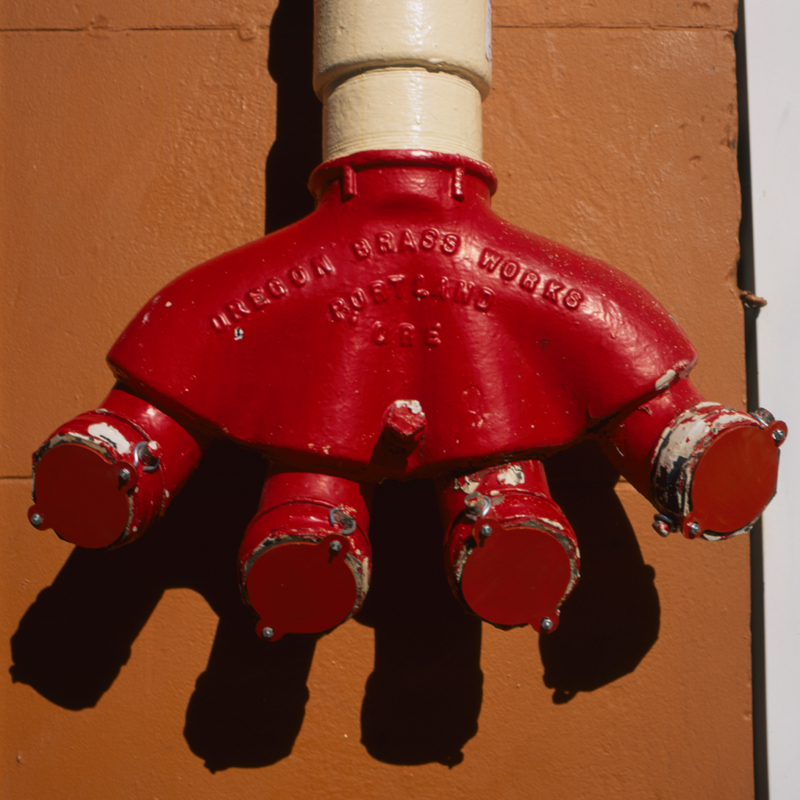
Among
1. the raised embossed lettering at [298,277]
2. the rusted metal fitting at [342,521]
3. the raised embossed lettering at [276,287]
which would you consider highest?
the raised embossed lettering at [298,277]

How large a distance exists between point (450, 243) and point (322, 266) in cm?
21

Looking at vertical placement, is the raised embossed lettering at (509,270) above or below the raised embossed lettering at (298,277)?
above

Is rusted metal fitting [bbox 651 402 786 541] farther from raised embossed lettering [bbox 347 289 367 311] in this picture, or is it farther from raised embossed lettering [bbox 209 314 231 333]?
raised embossed lettering [bbox 209 314 231 333]

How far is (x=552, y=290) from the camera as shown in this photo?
3.35 feet

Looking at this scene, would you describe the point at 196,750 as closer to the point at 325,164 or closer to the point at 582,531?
the point at 582,531

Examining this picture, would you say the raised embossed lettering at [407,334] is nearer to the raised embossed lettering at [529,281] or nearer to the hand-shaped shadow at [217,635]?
the raised embossed lettering at [529,281]

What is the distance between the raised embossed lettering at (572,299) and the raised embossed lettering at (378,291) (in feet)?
0.97

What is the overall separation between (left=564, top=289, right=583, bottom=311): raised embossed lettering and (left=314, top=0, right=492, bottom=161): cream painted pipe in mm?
311

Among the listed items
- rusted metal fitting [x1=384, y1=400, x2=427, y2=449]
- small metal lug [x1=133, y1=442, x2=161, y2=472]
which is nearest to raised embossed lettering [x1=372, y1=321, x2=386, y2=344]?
rusted metal fitting [x1=384, y1=400, x2=427, y2=449]

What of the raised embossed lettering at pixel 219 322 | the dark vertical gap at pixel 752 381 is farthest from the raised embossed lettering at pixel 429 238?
the dark vertical gap at pixel 752 381

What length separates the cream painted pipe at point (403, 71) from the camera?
104 centimetres

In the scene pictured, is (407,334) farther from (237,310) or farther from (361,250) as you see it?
(237,310)

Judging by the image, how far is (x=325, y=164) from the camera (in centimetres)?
A: 108

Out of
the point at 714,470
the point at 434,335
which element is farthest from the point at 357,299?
the point at 714,470
